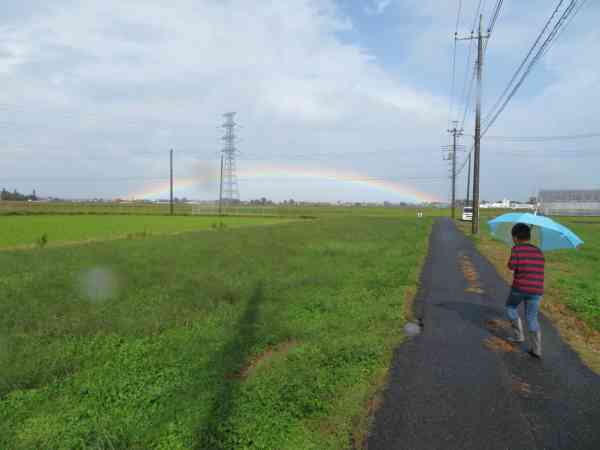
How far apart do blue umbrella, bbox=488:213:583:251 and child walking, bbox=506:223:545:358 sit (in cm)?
17

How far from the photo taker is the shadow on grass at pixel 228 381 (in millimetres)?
2943

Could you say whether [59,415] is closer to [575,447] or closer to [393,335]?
[393,335]

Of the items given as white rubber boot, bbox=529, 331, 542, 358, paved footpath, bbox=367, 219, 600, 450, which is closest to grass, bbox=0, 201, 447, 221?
paved footpath, bbox=367, 219, 600, 450

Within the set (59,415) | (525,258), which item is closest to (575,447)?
(525,258)

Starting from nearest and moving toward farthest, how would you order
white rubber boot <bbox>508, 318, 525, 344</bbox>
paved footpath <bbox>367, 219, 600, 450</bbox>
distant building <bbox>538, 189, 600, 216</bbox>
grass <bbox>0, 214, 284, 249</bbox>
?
1. paved footpath <bbox>367, 219, 600, 450</bbox>
2. white rubber boot <bbox>508, 318, 525, 344</bbox>
3. grass <bbox>0, 214, 284, 249</bbox>
4. distant building <bbox>538, 189, 600, 216</bbox>

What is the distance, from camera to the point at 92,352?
4.82m

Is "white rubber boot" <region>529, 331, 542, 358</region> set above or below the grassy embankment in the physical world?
above

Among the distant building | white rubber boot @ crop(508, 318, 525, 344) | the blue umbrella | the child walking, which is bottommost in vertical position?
white rubber boot @ crop(508, 318, 525, 344)

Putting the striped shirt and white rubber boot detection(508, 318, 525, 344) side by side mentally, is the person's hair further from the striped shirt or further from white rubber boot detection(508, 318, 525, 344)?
white rubber boot detection(508, 318, 525, 344)

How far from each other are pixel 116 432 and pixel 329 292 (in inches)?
216

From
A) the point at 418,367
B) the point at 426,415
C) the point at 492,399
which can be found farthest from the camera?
the point at 418,367

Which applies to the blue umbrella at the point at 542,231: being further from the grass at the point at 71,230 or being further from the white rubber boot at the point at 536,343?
the grass at the point at 71,230

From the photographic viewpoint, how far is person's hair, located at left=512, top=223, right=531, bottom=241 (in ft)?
15.6

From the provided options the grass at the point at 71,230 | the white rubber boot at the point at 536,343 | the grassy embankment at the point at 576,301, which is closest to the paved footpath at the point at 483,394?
the white rubber boot at the point at 536,343
